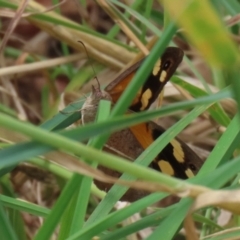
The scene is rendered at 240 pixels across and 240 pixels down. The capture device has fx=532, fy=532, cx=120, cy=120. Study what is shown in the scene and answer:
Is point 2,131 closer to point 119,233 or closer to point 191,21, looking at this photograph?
point 119,233

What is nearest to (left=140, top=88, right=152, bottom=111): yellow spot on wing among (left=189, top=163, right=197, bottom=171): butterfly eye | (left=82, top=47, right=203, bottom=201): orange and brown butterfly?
(left=82, top=47, right=203, bottom=201): orange and brown butterfly

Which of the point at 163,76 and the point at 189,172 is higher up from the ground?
the point at 163,76

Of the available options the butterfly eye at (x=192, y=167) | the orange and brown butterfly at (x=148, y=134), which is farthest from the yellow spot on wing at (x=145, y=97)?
the butterfly eye at (x=192, y=167)

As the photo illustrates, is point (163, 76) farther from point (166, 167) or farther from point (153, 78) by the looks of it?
point (166, 167)

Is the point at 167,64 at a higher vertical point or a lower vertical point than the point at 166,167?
higher

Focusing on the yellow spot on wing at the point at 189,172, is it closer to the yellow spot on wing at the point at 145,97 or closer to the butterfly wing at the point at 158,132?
the butterfly wing at the point at 158,132

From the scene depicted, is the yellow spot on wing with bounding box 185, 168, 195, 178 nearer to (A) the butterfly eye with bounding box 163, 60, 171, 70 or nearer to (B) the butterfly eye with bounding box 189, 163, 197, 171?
(B) the butterfly eye with bounding box 189, 163, 197, 171

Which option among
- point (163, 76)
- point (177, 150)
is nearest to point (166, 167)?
point (177, 150)

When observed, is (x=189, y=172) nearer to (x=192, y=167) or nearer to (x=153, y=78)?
(x=192, y=167)
